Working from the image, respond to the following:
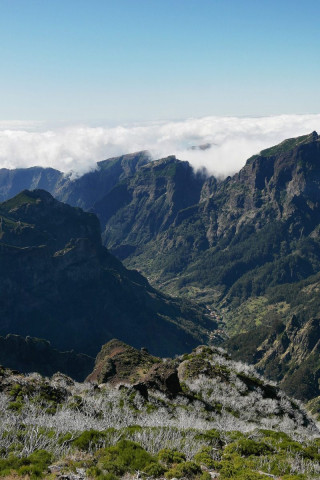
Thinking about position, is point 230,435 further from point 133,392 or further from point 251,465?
point 133,392

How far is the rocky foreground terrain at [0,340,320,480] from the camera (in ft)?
151

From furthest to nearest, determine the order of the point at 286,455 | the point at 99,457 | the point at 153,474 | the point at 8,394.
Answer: the point at 8,394, the point at 286,455, the point at 99,457, the point at 153,474

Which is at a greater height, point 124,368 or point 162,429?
point 162,429

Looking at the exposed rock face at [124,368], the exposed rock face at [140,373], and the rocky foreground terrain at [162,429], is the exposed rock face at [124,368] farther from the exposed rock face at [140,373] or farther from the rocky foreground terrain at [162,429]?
the rocky foreground terrain at [162,429]

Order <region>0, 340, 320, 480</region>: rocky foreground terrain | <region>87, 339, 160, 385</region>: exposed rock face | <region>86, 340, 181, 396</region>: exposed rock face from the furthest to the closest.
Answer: <region>87, 339, 160, 385</region>: exposed rock face
<region>86, 340, 181, 396</region>: exposed rock face
<region>0, 340, 320, 480</region>: rocky foreground terrain

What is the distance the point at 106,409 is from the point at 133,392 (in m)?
15.6

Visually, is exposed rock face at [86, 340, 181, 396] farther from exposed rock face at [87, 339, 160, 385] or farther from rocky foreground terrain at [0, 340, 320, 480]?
rocky foreground terrain at [0, 340, 320, 480]

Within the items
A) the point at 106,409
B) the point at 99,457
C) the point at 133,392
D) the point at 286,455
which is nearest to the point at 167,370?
the point at 133,392

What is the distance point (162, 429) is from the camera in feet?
225

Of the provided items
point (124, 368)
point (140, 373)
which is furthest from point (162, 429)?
point (124, 368)

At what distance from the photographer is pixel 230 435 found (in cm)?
7194

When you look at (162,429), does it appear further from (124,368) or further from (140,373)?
(124,368)

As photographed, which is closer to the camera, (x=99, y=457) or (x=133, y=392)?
(x=99, y=457)

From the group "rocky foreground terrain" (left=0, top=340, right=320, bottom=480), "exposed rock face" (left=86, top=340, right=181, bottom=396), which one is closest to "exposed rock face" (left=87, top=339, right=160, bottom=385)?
"exposed rock face" (left=86, top=340, right=181, bottom=396)
